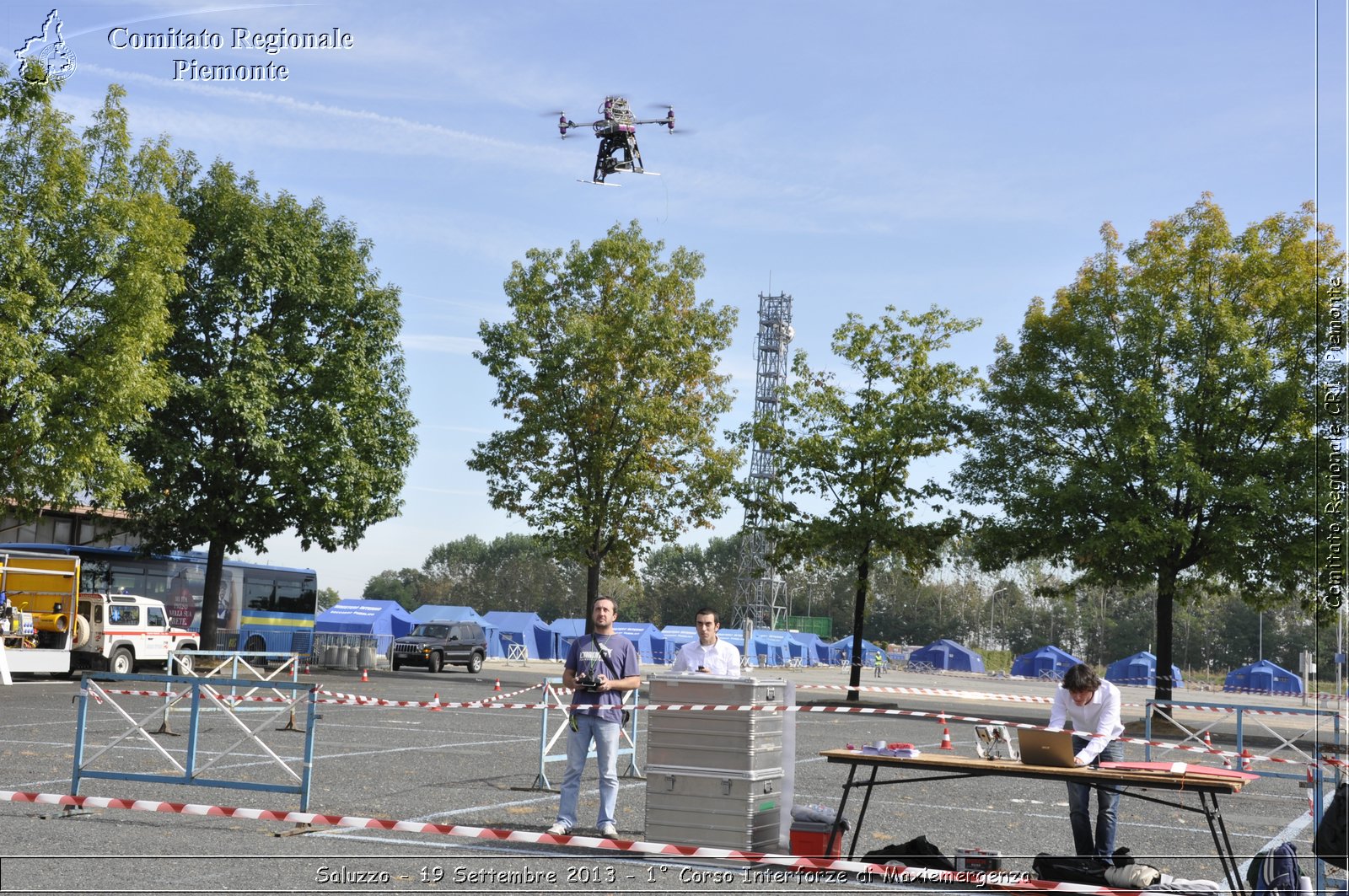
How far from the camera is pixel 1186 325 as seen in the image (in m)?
30.5

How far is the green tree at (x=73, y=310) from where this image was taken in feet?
93.4

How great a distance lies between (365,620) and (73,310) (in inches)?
1161

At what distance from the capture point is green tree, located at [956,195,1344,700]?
28984 millimetres

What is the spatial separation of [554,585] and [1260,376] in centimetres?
11044

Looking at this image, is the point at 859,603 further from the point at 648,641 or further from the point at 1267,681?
the point at 1267,681

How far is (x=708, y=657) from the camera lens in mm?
10492

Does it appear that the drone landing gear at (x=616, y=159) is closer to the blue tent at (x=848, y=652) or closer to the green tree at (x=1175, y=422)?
the green tree at (x=1175, y=422)

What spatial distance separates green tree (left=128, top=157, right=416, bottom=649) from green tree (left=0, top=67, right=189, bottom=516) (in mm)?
5858

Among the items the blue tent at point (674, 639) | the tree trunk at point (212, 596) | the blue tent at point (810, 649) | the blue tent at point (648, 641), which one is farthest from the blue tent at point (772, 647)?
the tree trunk at point (212, 596)

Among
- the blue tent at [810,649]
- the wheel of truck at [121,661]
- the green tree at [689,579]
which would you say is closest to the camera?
the wheel of truck at [121,661]

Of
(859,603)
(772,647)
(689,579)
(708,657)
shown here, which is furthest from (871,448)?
(689,579)

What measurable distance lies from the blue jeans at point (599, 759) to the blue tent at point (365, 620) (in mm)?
47672


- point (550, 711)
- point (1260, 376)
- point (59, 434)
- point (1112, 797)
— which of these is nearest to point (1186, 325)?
point (1260, 376)

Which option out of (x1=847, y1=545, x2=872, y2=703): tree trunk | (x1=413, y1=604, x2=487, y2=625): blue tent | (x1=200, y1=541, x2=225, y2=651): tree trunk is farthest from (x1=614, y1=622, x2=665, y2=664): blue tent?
(x1=847, y1=545, x2=872, y2=703): tree trunk
